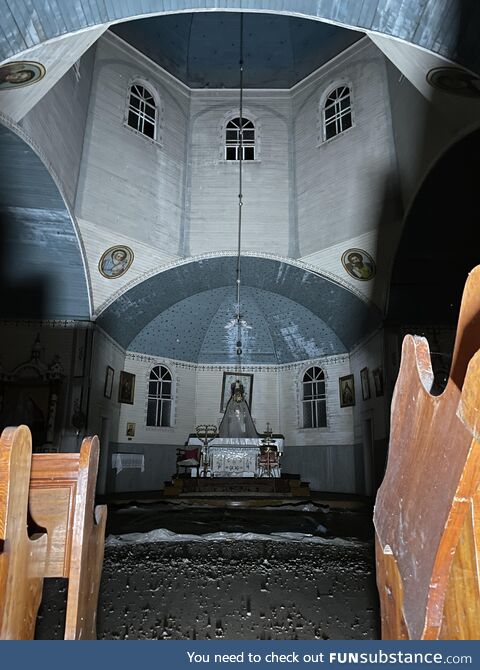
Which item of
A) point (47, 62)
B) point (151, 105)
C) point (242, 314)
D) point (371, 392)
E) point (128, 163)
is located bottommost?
point (371, 392)

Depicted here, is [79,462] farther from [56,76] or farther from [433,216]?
[433,216]

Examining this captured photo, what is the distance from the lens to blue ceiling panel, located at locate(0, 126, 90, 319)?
8984 millimetres

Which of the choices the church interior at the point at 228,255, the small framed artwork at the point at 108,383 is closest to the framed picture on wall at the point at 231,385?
the church interior at the point at 228,255

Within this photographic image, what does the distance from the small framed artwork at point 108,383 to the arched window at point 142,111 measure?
652 centimetres

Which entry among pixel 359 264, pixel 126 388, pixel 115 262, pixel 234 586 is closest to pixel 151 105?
pixel 115 262

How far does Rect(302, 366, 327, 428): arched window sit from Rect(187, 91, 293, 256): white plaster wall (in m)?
4.42

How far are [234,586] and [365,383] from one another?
9408 millimetres

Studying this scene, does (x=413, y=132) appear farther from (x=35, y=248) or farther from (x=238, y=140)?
(x=35, y=248)

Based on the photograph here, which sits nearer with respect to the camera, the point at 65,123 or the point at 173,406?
the point at 65,123

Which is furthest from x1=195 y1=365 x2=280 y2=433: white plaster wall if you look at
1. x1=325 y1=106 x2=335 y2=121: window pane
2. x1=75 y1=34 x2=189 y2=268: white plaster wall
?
x1=325 y1=106 x2=335 y2=121: window pane

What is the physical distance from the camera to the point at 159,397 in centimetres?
1409

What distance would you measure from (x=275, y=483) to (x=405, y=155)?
7.96 m

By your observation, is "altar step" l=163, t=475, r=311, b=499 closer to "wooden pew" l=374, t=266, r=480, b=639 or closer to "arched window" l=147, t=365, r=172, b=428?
"arched window" l=147, t=365, r=172, b=428

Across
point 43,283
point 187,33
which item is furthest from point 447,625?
point 187,33
